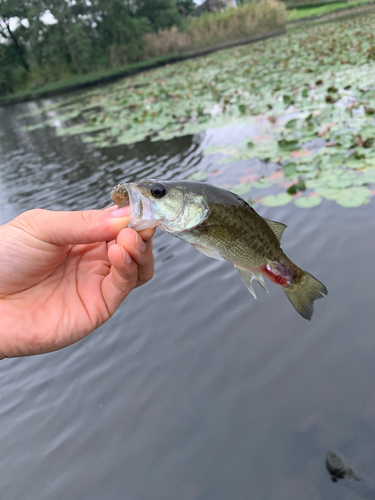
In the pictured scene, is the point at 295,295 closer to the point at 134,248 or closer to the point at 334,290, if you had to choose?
the point at 134,248

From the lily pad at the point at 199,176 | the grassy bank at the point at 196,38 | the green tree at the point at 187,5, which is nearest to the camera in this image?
the lily pad at the point at 199,176

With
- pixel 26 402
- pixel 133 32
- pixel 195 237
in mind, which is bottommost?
pixel 26 402

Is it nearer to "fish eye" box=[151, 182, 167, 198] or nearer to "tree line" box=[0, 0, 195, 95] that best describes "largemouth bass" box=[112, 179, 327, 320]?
"fish eye" box=[151, 182, 167, 198]

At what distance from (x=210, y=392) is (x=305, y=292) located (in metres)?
1.25

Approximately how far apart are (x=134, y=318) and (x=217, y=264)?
107 centimetres

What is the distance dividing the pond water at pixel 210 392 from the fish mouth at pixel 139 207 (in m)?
1.56

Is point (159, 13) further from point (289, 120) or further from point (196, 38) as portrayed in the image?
point (289, 120)

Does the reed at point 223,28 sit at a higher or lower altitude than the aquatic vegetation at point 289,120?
higher

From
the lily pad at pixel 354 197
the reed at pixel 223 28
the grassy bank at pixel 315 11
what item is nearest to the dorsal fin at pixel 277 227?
the lily pad at pixel 354 197

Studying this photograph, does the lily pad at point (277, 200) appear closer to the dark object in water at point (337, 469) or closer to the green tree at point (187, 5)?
the dark object in water at point (337, 469)

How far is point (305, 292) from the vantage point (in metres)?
1.74

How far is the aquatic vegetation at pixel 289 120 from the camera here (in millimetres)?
4438

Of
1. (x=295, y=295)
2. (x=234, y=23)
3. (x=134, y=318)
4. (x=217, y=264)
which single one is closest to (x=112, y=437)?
(x=134, y=318)

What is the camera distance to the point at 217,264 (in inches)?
152
